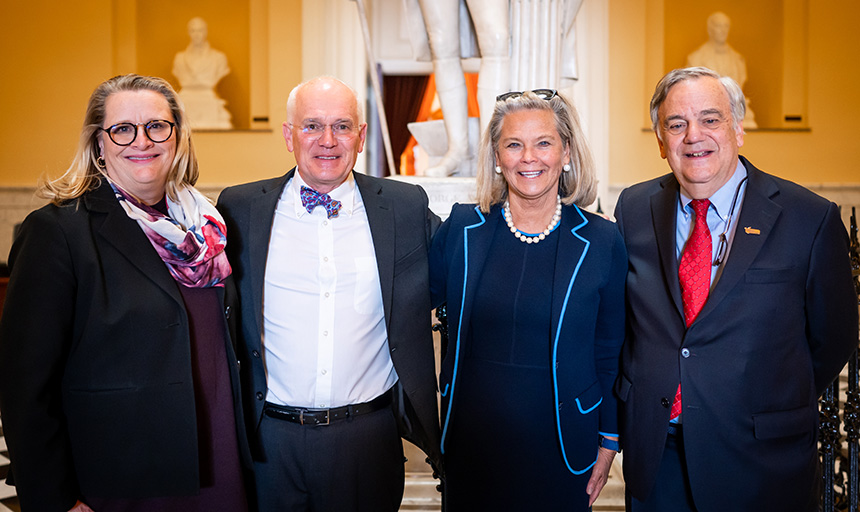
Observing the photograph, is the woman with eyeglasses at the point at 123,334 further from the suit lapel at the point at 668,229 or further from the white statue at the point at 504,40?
the white statue at the point at 504,40

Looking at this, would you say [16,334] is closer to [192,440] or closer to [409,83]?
[192,440]

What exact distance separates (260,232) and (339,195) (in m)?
0.25

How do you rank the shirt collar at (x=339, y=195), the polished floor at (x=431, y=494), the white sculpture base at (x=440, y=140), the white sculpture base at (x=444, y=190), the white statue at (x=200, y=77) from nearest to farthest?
the shirt collar at (x=339, y=195) < the polished floor at (x=431, y=494) < the white sculpture base at (x=444, y=190) < the white sculpture base at (x=440, y=140) < the white statue at (x=200, y=77)

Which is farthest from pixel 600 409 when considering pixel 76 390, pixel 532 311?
pixel 76 390

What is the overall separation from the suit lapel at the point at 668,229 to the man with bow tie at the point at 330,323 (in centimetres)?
64

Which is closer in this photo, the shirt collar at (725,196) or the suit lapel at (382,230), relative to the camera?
the shirt collar at (725,196)

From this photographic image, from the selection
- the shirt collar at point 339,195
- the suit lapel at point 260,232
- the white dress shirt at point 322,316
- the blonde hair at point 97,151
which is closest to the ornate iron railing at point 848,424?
the white dress shirt at point 322,316

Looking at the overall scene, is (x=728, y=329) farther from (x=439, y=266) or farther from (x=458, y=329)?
(x=439, y=266)

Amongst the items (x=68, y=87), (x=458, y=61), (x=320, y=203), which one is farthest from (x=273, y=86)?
(x=320, y=203)

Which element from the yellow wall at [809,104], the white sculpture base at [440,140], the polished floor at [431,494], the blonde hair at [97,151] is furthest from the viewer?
the yellow wall at [809,104]

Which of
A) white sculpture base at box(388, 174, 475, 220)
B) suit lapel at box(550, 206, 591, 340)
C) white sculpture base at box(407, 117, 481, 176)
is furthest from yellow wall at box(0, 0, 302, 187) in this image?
suit lapel at box(550, 206, 591, 340)

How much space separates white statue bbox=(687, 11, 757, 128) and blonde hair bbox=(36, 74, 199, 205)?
8.73 meters

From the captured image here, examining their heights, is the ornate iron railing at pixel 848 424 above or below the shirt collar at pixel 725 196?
below

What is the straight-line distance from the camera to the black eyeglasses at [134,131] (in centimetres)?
169
